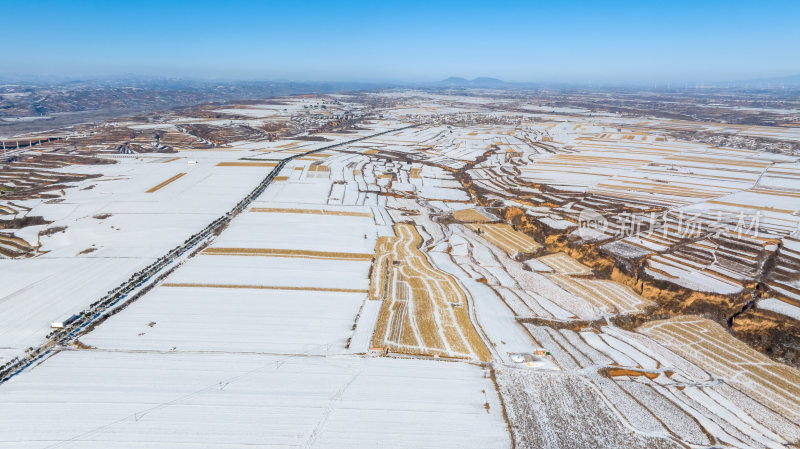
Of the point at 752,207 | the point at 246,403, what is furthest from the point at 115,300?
the point at 752,207

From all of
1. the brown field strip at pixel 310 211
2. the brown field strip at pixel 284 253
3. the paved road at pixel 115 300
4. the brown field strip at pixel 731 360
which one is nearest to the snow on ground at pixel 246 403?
the paved road at pixel 115 300

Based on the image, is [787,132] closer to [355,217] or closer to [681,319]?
[681,319]

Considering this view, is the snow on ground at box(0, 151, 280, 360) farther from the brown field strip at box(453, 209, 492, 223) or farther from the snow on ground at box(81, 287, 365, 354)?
the brown field strip at box(453, 209, 492, 223)

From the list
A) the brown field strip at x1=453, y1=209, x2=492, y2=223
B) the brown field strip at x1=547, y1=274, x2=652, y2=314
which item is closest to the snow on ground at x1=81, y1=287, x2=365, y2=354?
the brown field strip at x1=547, y1=274, x2=652, y2=314

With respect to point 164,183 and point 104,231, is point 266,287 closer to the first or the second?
point 104,231

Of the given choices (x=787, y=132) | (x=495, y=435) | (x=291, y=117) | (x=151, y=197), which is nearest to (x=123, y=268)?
(x=151, y=197)
